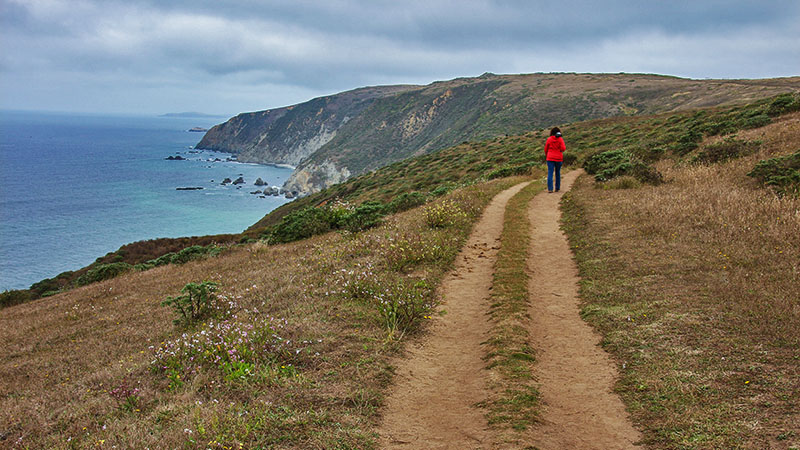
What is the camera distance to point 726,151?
16719 mm

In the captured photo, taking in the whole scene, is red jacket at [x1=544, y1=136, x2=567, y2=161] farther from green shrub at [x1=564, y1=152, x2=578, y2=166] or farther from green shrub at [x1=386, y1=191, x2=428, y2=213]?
green shrub at [x1=564, y1=152, x2=578, y2=166]

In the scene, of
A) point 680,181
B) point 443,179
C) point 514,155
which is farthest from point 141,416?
point 514,155

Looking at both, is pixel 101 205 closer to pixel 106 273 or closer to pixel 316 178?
pixel 316 178

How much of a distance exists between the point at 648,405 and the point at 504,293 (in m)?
3.42

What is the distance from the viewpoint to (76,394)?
606cm

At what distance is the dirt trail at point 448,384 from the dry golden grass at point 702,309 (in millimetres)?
1671

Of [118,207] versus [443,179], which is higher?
[443,179]

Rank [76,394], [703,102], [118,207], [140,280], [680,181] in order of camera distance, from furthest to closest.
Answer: [118,207]
[703,102]
[140,280]
[680,181]
[76,394]

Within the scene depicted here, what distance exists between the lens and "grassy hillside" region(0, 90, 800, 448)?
13.9 feet

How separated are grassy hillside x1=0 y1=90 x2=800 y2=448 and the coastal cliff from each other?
173 ft

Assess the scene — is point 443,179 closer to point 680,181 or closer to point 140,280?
point 680,181

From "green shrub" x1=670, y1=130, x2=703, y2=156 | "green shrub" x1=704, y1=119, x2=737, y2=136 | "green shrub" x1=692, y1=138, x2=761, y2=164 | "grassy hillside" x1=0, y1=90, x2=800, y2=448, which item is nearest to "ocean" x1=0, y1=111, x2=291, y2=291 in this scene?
"grassy hillside" x1=0, y1=90, x2=800, y2=448

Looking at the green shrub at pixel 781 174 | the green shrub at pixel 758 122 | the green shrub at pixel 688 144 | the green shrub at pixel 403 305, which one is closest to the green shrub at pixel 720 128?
the green shrub at pixel 758 122

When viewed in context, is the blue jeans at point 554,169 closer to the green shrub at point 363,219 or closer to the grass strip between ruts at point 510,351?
the green shrub at point 363,219
